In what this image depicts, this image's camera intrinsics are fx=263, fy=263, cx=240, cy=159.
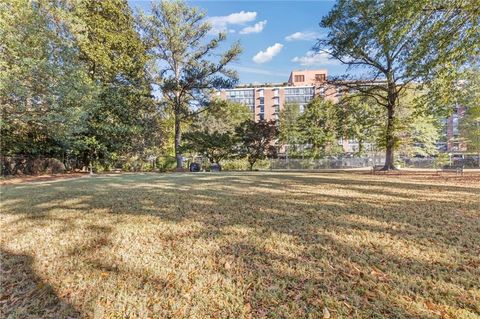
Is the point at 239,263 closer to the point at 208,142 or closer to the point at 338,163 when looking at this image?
the point at 208,142

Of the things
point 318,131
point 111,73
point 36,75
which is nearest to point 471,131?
point 318,131

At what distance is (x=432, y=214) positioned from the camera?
4.34 m

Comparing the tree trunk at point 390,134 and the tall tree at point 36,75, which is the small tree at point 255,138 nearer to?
the tree trunk at point 390,134

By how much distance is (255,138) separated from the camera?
66.2 ft

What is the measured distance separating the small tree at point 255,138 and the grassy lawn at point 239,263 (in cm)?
1578

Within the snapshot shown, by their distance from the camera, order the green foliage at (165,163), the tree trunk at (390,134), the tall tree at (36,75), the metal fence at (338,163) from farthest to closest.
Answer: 1. the metal fence at (338,163)
2. the green foliage at (165,163)
3. the tree trunk at (390,134)
4. the tall tree at (36,75)

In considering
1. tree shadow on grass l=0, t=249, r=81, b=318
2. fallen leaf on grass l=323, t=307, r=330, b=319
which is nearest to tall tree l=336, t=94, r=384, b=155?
fallen leaf on grass l=323, t=307, r=330, b=319

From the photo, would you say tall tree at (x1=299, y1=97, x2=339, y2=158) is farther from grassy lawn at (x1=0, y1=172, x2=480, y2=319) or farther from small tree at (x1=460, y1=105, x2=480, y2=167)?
grassy lawn at (x1=0, y1=172, x2=480, y2=319)

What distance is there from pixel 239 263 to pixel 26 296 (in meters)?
1.80

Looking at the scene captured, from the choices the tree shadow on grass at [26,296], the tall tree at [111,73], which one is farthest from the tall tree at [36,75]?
the tree shadow on grass at [26,296]

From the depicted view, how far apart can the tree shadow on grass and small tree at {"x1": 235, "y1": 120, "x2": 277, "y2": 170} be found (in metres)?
18.0

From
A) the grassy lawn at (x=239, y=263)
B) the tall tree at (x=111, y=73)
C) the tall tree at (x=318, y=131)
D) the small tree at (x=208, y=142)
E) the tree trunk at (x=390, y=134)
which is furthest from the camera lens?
the tall tree at (x=318, y=131)

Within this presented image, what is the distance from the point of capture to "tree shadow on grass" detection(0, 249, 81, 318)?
195 centimetres

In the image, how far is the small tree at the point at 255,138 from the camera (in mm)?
20141
